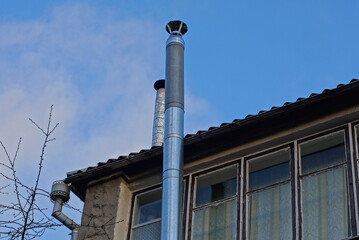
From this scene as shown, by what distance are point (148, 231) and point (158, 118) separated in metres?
5.03

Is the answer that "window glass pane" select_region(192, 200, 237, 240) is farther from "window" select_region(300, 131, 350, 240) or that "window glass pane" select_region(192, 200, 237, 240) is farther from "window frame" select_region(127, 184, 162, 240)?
"window" select_region(300, 131, 350, 240)

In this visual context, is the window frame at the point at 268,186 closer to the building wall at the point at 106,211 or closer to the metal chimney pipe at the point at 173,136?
the metal chimney pipe at the point at 173,136

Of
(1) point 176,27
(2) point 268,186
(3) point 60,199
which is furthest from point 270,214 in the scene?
(1) point 176,27

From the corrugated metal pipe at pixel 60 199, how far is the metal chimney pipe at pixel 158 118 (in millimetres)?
3666

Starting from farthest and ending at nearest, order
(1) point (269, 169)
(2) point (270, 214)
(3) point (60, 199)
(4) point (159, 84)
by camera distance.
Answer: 1. (4) point (159, 84)
2. (3) point (60, 199)
3. (1) point (269, 169)
4. (2) point (270, 214)

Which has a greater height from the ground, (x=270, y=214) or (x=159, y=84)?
(x=159, y=84)

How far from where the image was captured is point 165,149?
1179cm

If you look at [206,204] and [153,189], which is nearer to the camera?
[206,204]

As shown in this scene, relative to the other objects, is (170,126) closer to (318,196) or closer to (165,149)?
(165,149)

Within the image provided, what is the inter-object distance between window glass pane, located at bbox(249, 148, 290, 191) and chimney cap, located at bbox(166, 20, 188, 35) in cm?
297

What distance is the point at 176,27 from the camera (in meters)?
13.8

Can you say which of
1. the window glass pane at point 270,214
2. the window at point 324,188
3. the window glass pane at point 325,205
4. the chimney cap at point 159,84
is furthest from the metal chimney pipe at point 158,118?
the window glass pane at point 325,205

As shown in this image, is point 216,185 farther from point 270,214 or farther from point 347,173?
point 347,173

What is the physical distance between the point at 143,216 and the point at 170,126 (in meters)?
1.32
